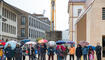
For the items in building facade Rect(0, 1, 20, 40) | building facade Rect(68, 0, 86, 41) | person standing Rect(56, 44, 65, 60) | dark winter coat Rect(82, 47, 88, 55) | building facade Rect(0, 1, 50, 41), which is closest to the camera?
person standing Rect(56, 44, 65, 60)

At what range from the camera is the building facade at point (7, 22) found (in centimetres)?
4570

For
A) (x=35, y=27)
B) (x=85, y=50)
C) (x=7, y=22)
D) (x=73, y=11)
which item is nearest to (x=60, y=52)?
(x=85, y=50)

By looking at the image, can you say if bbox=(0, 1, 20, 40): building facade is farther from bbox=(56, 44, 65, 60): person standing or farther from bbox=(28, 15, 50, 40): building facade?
bbox=(28, 15, 50, 40): building facade

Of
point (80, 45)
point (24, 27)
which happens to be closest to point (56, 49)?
point (80, 45)

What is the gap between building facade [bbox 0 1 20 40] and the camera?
45703mm

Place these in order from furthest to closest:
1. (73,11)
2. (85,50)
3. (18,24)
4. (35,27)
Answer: (35,27) → (18,24) → (73,11) → (85,50)

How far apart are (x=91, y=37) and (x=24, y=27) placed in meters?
54.5

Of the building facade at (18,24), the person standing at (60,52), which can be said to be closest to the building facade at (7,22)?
the building facade at (18,24)

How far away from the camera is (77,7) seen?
220 ft

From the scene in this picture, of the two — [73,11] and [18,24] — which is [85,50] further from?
[18,24]

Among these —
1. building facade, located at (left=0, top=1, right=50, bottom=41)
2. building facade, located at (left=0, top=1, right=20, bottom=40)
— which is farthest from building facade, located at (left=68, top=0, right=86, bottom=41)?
building facade, located at (left=0, top=1, right=20, bottom=40)

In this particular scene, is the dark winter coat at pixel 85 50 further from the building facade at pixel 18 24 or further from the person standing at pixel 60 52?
the building facade at pixel 18 24

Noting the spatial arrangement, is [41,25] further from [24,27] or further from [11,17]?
[11,17]

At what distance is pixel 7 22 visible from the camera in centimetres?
5062
